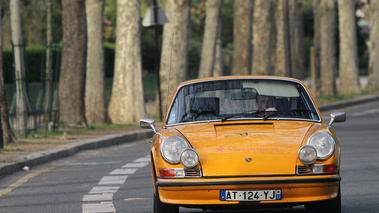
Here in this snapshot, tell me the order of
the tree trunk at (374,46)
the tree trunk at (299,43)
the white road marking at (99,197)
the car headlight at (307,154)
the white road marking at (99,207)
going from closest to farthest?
the car headlight at (307,154), the white road marking at (99,207), the white road marking at (99,197), the tree trunk at (374,46), the tree trunk at (299,43)

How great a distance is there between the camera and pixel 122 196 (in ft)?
33.0

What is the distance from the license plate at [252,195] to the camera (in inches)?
285

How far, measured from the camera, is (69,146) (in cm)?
1741

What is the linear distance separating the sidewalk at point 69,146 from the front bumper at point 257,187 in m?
6.32

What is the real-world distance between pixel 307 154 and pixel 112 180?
16.5 ft

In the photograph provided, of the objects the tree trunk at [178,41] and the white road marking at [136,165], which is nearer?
the white road marking at [136,165]

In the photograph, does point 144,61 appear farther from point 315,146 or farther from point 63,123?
point 315,146

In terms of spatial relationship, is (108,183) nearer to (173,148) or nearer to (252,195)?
(173,148)

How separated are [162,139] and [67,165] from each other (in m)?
7.10

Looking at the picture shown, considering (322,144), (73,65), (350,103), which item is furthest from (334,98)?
(322,144)

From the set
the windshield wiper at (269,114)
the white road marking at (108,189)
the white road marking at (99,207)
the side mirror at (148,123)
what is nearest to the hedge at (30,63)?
the white road marking at (108,189)

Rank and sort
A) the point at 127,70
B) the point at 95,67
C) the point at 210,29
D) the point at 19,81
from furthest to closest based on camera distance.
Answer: the point at 210,29, the point at 95,67, the point at 127,70, the point at 19,81

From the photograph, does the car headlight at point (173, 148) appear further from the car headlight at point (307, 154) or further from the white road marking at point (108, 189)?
the white road marking at point (108, 189)

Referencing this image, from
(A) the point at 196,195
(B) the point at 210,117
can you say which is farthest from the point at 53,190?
(A) the point at 196,195
